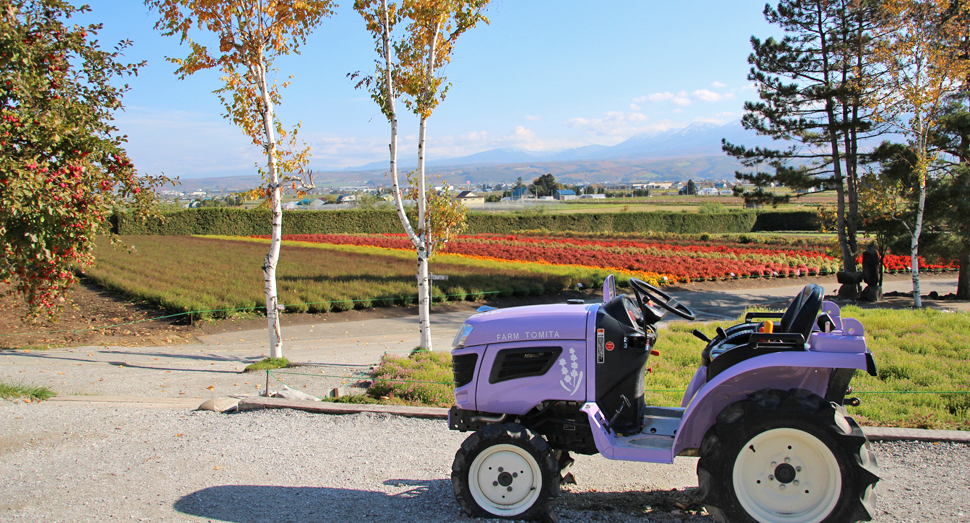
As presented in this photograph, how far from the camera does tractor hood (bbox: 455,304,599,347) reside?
152 inches

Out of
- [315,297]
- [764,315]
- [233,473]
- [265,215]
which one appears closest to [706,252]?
[315,297]

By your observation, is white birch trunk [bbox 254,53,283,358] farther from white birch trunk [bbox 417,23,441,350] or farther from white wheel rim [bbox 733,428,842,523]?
white wheel rim [bbox 733,428,842,523]

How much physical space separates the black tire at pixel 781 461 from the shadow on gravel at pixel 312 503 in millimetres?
1725

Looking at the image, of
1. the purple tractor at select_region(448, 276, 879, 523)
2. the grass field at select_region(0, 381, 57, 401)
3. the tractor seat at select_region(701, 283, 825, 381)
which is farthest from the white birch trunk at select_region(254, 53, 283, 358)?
the tractor seat at select_region(701, 283, 825, 381)

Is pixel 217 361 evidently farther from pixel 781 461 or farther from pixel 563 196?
pixel 563 196

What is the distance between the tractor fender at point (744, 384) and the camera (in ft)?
11.7

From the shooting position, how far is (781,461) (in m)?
3.56

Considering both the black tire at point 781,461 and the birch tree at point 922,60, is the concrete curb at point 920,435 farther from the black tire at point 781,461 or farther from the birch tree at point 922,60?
the birch tree at point 922,60

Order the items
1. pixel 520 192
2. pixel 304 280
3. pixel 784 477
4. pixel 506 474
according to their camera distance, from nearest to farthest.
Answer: pixel 784 477 → pixel 506 474 → pixel 304 280 → pixel 520 192

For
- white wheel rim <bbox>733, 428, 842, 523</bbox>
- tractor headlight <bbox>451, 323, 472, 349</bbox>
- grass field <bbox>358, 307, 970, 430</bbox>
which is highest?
tractor headlight <bbox>451, 323, 472, 349</bbox>

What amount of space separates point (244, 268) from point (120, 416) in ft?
52.3

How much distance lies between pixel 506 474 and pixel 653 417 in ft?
3.89

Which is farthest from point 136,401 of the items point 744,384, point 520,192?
point 520,192

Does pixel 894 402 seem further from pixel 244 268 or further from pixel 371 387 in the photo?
pixel 244 268
